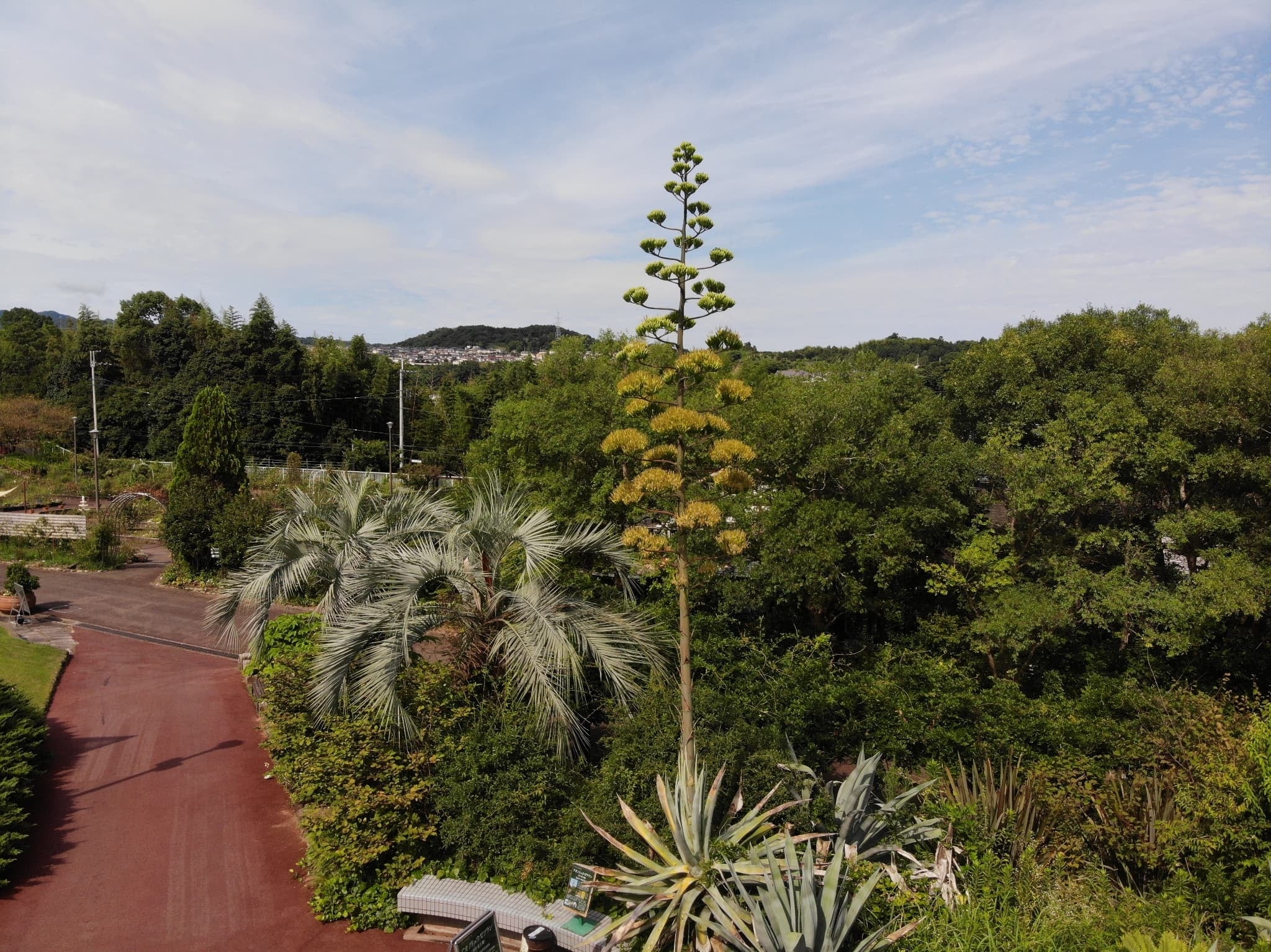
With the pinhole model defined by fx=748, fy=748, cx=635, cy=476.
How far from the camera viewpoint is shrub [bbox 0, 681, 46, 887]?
6.02m

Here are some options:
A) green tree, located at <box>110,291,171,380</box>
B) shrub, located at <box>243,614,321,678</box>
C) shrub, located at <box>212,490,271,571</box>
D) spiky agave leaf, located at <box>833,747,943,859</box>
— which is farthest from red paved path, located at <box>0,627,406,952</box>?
green tree, located at <box>110,291,171,380</box>

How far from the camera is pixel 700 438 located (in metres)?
5.55

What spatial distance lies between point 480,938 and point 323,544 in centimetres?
490

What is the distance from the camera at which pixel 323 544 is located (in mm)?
8289

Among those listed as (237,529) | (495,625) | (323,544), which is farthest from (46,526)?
(495,625)

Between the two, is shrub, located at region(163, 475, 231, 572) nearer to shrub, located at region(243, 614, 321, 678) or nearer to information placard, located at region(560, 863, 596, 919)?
shrub, located at region(243, 614, 321, 678)

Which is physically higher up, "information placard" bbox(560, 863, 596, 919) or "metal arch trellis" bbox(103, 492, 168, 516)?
"metal arch trellis" bbox(103, 492, 168, 516)

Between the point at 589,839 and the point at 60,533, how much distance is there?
1915cm

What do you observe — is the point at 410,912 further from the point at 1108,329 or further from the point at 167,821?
the point at 1108,329

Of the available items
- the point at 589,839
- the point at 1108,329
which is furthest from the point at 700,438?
the point at 1108,329

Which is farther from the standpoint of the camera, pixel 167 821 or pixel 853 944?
pixel 167 821

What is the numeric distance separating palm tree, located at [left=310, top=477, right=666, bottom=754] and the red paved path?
1413mm

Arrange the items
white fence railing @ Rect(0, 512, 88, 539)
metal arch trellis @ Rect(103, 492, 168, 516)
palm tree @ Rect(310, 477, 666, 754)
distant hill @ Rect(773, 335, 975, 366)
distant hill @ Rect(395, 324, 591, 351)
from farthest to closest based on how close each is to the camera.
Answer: distant hill @ Rect(395, 324, 591, 351)
distant hill @ Rect(773, 335, 975, 366)
metal arch trellis @ Rect(103, 492, 168, 516)
white fence railing @ Rect(0, 512, 88, 539)
palm tree @ Rect(310, 477, 666, 754)

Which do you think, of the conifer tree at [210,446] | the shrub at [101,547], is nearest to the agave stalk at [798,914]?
the conifer tree at [210,446]
